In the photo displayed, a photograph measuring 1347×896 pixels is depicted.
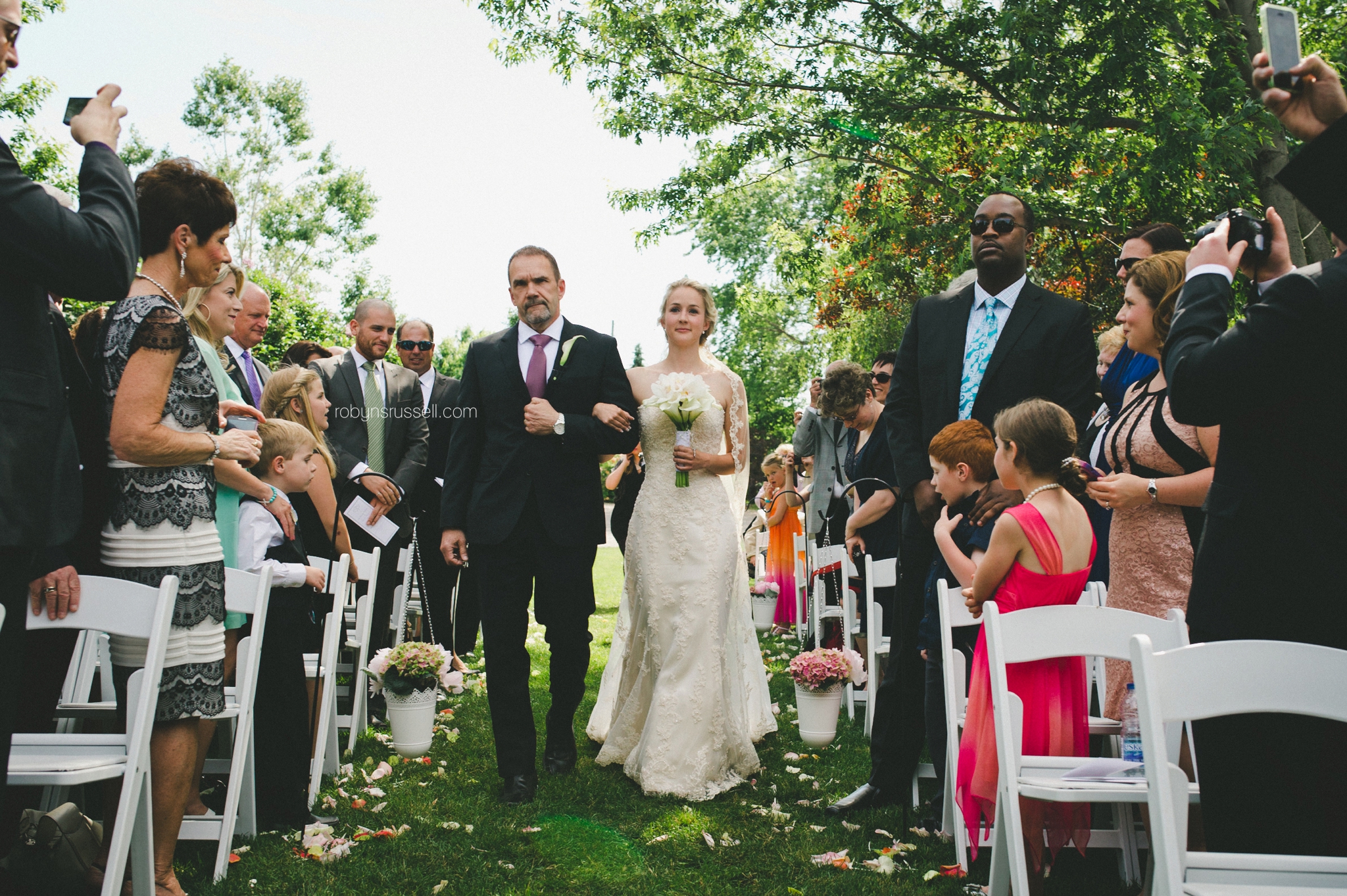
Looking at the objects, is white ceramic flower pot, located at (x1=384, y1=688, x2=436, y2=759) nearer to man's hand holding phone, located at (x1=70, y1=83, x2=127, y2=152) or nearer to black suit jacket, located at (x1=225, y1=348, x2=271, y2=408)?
black suit jacket, located at (x1=225, y1=348, x2=271, y2=408)

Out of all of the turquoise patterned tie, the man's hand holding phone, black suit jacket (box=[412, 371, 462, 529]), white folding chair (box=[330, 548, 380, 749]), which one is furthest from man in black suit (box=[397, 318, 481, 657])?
the man's hand holding phone

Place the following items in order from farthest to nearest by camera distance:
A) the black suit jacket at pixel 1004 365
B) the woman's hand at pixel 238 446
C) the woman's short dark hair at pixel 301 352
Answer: the woman's short dark hair at pixel 301 352
the black suit jacket at pixel 1004 365
the woman's hand at pixel 238 446

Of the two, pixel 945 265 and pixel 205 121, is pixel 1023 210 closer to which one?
pixel 945 265

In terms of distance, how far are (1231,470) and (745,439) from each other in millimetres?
3319

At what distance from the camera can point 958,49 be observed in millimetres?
9234

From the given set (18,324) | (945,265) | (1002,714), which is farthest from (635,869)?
(945,265)

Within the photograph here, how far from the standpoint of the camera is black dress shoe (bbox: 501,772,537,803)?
441cm

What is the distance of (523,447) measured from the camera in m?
4.61

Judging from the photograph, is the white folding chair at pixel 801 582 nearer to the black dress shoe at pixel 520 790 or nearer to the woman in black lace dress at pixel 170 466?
the black dress shoe at pixel 520 790

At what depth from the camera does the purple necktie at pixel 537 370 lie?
4.74 m

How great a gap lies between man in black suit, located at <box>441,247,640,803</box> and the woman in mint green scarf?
3.06 ft

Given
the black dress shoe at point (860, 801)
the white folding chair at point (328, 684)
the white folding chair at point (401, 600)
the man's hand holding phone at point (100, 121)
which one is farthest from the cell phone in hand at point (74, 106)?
the white folding chair at point (401, 600)

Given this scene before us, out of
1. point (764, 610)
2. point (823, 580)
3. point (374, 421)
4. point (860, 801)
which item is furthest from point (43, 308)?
point (764, 610)

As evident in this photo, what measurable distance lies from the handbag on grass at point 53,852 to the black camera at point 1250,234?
3.66m
